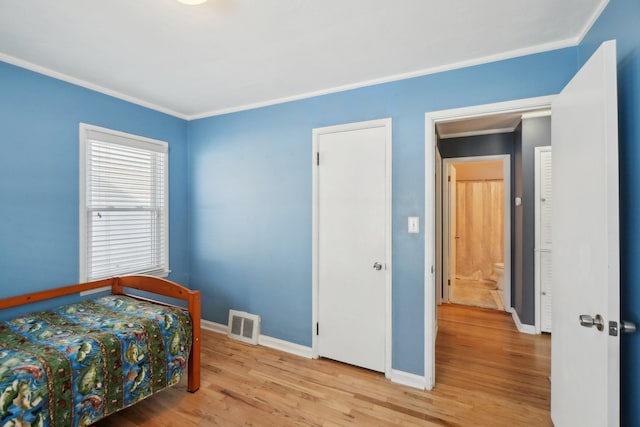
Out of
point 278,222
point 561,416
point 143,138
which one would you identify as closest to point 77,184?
point 143,138

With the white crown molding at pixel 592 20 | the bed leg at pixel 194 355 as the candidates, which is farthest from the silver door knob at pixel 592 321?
the bed leg at pixel 194 355

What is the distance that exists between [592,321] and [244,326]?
278cm

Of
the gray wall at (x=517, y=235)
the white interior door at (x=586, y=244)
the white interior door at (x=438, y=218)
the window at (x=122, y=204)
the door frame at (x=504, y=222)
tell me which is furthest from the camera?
the door frame at (x=504, y=222)

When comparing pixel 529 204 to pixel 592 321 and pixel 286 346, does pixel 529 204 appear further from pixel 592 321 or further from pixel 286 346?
pixel 286 346

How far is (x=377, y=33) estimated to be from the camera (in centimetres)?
179

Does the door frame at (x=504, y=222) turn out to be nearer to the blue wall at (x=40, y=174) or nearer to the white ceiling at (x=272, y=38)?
the white ceiling at (x=272, y=38)

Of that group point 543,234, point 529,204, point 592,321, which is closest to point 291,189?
point 592,321

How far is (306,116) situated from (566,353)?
8.33 feet

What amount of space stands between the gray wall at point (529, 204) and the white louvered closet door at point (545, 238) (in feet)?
0.24

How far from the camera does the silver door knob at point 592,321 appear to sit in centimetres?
119

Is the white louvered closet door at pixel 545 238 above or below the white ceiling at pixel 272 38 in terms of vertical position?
below

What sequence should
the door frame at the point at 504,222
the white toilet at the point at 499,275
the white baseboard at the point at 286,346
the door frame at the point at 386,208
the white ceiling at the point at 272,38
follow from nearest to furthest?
the white ceiling at the point at 272,38 → the door frame at the point at 386,208 → the white baseboard at the point at 286,346 → the door frame at the point at 504,222 → the white toilet at the point at 499,275

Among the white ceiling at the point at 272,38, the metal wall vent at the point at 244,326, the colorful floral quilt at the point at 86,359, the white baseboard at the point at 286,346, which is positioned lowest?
the white baseboard at the point at 286,346

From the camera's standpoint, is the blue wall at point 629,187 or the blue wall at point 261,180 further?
the blue wall at point 261,180
